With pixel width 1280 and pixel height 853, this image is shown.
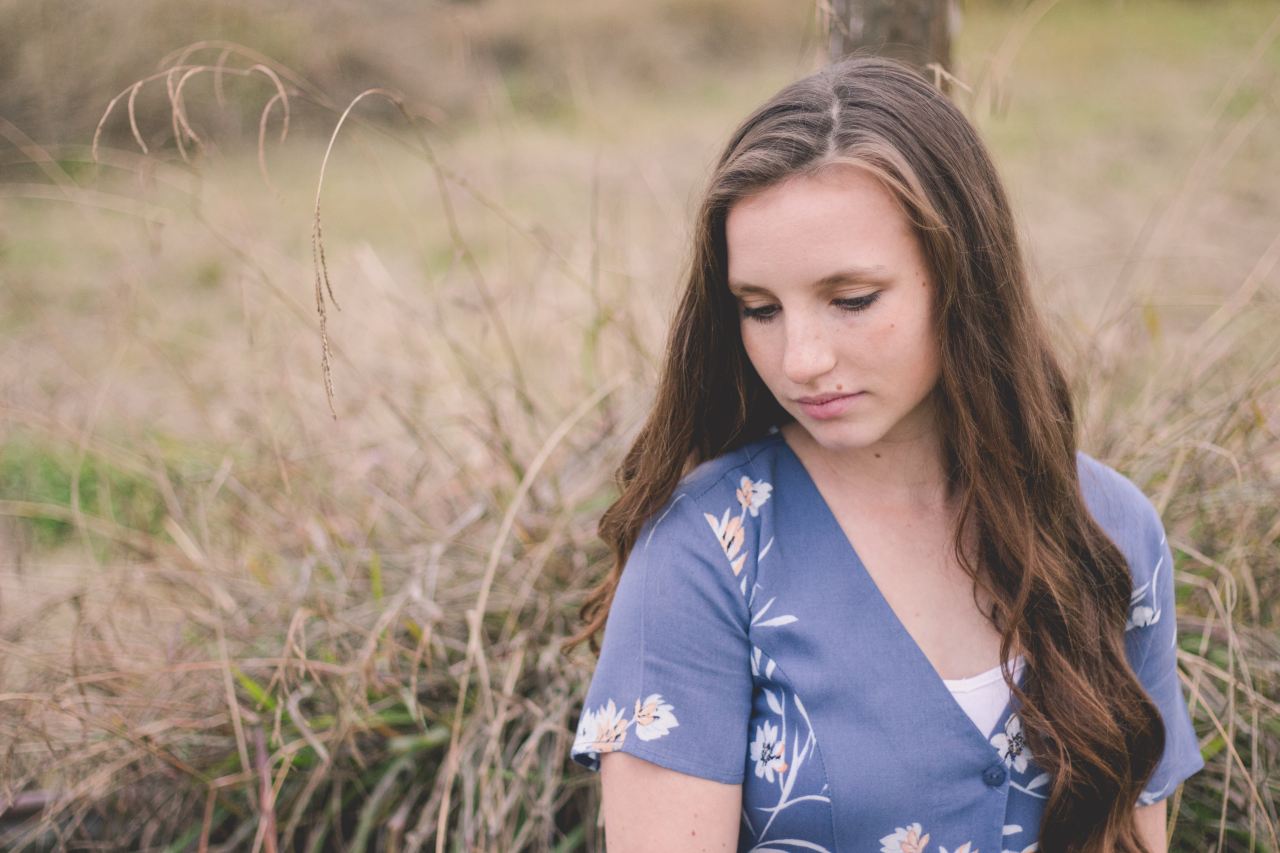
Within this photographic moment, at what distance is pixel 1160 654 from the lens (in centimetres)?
140

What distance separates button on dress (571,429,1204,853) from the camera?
48.1 inches

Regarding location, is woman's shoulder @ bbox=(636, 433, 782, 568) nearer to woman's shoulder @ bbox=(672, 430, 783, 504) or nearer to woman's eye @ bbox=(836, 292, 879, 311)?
woman's shoulder @ bbox=(672, 430, 783, 504)

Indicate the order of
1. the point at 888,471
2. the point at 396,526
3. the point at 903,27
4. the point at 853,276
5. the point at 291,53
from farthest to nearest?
the point at 291,53 → the point at 396,526 → the point at 903,27 → the point at 888,471 → the point at 853,276

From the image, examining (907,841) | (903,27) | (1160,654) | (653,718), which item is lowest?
(907,841)

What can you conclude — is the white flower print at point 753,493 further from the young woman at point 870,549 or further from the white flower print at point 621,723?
the white flower print at point 621,723

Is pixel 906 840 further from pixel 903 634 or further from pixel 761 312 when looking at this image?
pixel 761 312

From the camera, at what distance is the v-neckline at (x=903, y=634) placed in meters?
1.24

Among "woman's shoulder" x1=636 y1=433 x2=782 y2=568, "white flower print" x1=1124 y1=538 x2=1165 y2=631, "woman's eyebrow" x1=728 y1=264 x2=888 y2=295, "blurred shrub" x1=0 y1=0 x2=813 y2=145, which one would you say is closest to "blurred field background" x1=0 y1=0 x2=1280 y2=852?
"white flower print" x1=1124 y1=538 x2=1165 y2=631

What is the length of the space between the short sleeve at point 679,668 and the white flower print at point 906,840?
0.61 ft

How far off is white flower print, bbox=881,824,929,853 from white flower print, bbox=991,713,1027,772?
0.13 metres

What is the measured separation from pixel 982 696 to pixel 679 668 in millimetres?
355

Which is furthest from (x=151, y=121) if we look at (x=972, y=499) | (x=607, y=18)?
(x=972, y=499)

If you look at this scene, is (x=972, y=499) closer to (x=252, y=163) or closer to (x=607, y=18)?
(x=252, y=163)

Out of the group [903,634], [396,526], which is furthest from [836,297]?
[396,526]
